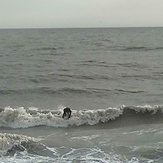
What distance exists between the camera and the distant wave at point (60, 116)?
14.8 meters

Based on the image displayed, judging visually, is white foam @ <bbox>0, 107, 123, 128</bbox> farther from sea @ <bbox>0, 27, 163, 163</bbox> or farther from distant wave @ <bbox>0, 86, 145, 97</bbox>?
distant wave @ <bbox>0, 86, 145, 97</bbox>

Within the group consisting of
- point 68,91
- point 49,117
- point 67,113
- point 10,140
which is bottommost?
point 10,140

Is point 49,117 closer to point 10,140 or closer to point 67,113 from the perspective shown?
point 67,113

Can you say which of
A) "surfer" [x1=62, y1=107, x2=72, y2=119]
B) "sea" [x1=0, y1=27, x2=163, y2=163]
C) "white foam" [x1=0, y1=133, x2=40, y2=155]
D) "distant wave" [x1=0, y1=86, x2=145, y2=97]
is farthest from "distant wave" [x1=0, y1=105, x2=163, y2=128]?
"distant wave" [x1=0, y1=86, x2=145, y2=97]

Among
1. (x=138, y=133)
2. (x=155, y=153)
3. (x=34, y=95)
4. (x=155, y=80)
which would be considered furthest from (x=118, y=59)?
(x=155, y=153)

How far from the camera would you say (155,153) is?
10.2 m

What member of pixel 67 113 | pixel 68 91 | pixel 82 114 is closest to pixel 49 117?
pixel 67 113

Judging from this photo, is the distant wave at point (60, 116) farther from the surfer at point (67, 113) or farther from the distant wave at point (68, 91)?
the distant wave at point (68, 91)

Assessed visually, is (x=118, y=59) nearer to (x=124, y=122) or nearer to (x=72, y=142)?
(x=124, y=122)

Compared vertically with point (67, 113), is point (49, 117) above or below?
below

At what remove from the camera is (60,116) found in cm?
1538

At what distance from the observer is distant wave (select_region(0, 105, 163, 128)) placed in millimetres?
14750

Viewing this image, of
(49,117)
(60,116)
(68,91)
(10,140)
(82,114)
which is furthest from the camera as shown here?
(68,91)

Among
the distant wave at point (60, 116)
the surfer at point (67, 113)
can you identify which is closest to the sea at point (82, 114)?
the distant wave at point (60, 116)
